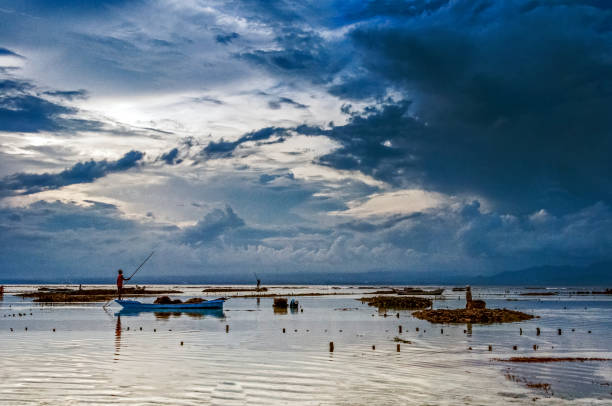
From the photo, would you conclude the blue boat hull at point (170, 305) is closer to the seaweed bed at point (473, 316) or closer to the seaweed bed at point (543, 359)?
the seaweed bed at point (473, 316)

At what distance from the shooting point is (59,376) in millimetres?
24406

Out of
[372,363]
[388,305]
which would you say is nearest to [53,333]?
[372,363]

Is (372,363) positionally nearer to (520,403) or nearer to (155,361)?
(520,403)

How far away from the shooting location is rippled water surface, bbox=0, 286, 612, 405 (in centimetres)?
2117

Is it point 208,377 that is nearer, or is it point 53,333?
point 208,377

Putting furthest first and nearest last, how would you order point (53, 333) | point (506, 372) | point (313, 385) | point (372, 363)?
point (53, 333), point (372, 363), point (506, 372), point (313, 385)

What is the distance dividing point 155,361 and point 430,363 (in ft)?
49.5

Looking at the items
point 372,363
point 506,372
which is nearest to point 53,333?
point 372,363

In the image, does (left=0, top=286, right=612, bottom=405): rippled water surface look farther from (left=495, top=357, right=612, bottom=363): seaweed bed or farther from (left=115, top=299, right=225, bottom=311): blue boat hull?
(left=115, top=299, right=225, bottom=311): blue boat hull

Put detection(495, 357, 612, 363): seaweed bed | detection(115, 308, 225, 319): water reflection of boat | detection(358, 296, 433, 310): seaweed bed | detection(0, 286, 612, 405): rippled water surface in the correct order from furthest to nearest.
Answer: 1. detection(358, 296, 433, 310): seaweed bed
2. detection(115, 308, 225, 319): water reflection of boat
3. detection(495, 357, 612, 363): seaweed bed
4. detection(0, 286, 612, 405): rippled water surface

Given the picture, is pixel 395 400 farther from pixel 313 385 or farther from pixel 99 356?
pixel 99 356

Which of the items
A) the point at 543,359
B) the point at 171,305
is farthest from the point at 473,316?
the point at 171,305

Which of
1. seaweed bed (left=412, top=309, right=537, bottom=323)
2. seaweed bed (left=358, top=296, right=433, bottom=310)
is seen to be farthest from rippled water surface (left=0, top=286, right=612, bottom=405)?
seaweed bed (left=358, top=296, right=433, bottom=310)

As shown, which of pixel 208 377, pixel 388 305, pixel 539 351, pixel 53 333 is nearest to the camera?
pixel 208 377
